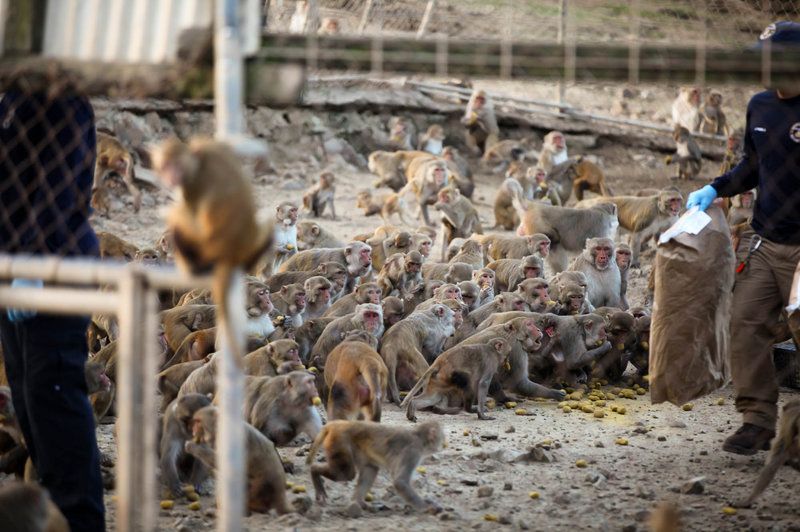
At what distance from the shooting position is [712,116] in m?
22.8

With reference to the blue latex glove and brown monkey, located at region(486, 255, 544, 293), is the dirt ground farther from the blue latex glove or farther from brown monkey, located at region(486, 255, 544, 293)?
brown monkey, located at region(486, 255, 544, 293)

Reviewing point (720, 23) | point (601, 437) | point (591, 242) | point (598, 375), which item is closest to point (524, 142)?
point (720, 23)

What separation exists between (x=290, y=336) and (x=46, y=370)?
512cm

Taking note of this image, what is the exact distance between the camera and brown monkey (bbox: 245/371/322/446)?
29.3 feet

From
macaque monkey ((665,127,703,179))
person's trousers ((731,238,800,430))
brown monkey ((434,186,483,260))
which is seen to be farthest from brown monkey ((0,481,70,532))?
macaque monkey ((665,127,703,179))

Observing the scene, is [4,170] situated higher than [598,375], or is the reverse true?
[4,170]

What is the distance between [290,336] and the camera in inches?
457

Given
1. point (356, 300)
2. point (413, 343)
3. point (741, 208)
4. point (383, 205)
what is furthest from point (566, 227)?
point (413, 343)

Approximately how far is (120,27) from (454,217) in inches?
473

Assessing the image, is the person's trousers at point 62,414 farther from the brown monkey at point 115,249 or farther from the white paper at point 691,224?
the brown monkey at point 115,249

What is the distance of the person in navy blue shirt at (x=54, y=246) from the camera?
258 inches

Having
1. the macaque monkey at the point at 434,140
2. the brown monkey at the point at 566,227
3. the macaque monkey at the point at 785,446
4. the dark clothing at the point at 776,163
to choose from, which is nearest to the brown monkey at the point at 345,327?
the dark clothing at the point at 776,163

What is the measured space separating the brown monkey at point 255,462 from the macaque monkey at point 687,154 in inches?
578

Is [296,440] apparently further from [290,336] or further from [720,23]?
[720,23]
